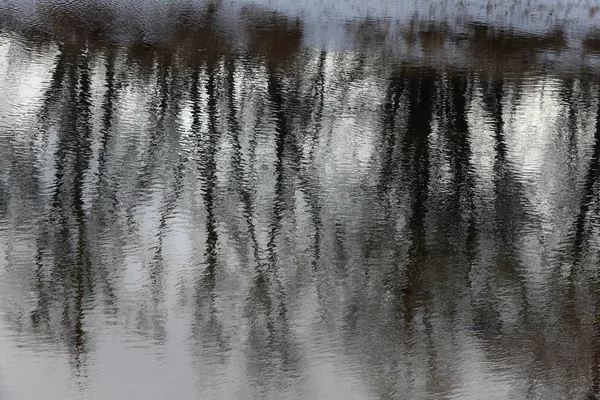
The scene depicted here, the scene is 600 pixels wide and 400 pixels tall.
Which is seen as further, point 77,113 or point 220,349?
point 77,113

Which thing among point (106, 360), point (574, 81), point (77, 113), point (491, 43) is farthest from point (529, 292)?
point (491, 43)

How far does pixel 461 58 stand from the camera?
17.2 meters

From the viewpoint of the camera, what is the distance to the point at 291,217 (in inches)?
398

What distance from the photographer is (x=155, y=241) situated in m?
9.28

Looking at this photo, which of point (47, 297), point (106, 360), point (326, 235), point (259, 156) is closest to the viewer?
point (106, 360)

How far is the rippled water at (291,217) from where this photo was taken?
23.7ft

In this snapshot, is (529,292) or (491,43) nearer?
(529,292)

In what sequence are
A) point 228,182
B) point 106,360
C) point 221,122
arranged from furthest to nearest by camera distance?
1. point 221,122
2. point 228,182
3. point 106,360

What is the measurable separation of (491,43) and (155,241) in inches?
447

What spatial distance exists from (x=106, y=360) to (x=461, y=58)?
1170 cm

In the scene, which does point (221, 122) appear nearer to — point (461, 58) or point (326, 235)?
point (326, 235)

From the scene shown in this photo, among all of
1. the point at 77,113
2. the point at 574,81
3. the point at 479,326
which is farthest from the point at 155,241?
the point at 574,81

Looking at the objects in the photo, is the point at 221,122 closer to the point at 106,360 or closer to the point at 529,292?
the point at 529,292

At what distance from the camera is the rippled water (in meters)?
7.23
